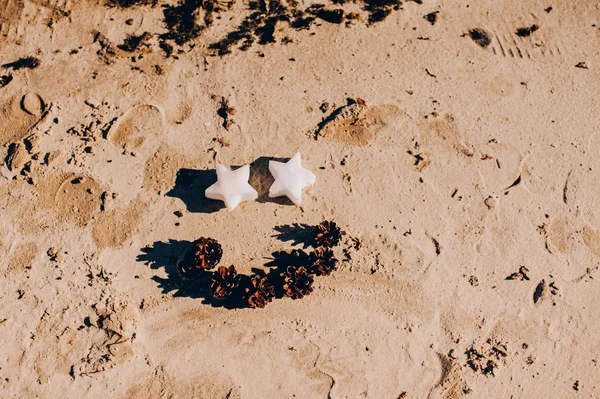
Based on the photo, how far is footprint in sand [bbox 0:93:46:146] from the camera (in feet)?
25.7

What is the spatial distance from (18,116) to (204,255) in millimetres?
4271

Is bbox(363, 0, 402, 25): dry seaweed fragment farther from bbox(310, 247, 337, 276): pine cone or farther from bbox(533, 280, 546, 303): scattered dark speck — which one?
bbox(533, 280, 546, 303): scattered dark speck

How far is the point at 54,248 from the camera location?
757 centimetres

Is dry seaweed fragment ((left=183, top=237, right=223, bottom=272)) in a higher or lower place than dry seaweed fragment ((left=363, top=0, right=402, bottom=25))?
lower

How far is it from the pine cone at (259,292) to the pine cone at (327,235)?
111 centimetres

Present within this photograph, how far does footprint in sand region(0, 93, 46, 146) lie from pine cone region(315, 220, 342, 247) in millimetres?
5384

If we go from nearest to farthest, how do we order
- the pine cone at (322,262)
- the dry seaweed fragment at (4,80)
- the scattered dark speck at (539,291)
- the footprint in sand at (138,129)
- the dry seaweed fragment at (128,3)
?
the pine cone at (322,262) → the scattered dark speck at (539,291) → the footprint in sand at (138,129) → the dry seaweed fragment at (4,80) → the dry seaweed fragment at (128,3)

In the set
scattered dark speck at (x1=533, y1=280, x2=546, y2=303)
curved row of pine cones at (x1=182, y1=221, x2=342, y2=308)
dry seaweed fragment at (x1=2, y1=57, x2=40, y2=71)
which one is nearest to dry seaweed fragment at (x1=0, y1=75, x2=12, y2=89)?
dry seaweed fragment at (x1=2, y1=57, x2=40, y2=71)

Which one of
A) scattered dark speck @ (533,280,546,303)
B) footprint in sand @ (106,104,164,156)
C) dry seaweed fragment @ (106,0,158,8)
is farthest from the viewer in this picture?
dry seaweed fragment @ (106,0,158,8)

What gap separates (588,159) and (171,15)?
26.2 feet

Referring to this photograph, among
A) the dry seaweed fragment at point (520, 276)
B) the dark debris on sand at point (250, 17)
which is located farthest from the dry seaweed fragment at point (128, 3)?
the dry seaweed fragment at point (520, 276)

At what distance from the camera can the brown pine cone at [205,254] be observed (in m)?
7.18

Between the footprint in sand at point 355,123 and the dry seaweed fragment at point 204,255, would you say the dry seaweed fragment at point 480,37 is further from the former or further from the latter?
the dry seaweed fragment at point 204,255

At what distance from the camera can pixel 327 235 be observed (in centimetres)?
737
